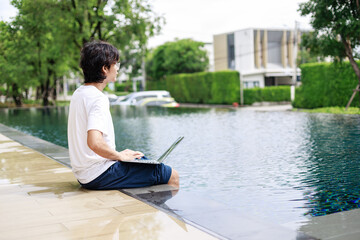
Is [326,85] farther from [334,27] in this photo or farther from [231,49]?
[231,49]

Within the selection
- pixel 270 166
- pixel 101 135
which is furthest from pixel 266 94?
pixel 101 135

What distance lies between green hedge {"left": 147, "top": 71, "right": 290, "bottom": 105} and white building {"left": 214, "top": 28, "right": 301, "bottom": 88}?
13.9m

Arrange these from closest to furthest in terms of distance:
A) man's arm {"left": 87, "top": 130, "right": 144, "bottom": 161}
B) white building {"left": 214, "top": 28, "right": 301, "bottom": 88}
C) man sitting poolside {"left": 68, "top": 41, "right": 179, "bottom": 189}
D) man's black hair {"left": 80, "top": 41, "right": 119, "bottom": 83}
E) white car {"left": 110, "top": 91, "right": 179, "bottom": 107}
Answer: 1. man's arm {"left": 87, "top": 130, "right": 144, "bottom": 161}
2. man sitting poolside {"left": 68, "top": 41, "right": 179, "bottom": 189}
3. man's black hair {"left": 80, "top": 41, "right": 119, "bottom": 83}
4. white car {"left": 110, "top": 91, "right": 179, "bottom": 107}
5. white building {"left": 214, "top": 28, "right": 301, "bottom": 88}

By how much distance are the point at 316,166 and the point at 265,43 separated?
55887 millimetres

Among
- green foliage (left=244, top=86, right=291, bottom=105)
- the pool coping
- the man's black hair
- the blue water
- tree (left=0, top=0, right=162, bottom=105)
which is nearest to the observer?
the pool coping

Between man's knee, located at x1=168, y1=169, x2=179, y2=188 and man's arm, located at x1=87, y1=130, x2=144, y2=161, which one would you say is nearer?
man's arm, located at x1=87, y1=130, x2=144, y2=161

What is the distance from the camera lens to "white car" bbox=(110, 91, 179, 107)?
34.7 m

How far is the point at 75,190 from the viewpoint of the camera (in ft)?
16.5

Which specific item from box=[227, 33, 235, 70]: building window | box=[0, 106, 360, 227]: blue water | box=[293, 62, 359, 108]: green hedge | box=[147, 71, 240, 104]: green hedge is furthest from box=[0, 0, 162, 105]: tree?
box=[227, 33, 235, 70]: building window

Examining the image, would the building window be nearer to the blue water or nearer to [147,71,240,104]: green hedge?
[147,71,240,104]: green hedge

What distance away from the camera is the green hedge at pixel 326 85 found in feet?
75.0

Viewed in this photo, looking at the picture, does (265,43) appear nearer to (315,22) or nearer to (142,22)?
(142,22)

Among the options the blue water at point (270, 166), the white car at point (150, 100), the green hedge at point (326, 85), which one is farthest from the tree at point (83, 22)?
the blue water at point (270, 166)

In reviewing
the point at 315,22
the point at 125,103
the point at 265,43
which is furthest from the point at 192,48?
the point at 315,22
